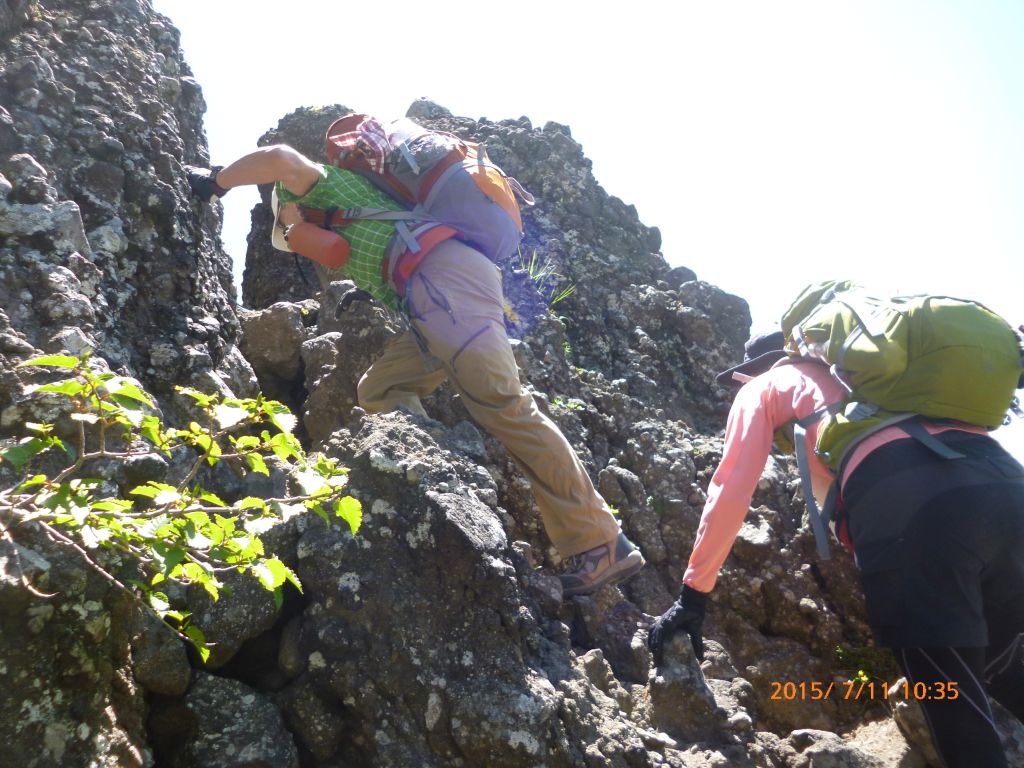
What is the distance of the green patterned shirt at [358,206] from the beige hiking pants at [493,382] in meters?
0.28

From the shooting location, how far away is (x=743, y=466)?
12.9 feet

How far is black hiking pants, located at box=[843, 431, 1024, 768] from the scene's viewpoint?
9.52 ft

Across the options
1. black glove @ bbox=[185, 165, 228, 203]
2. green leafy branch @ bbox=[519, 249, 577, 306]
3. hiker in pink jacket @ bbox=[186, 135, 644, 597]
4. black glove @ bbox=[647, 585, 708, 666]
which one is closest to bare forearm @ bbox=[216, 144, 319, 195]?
hiker in pink jacket @ bbox=[186, 135, 644, 597]

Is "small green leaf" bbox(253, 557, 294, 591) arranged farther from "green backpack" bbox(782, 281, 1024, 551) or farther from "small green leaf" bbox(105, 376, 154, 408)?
"green backpack" bbox(782, 281, 1024, 551)

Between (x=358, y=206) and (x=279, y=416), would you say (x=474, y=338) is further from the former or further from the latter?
(x=279, y=416)

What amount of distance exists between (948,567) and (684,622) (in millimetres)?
1460

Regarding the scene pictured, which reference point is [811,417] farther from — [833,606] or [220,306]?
[220,306]

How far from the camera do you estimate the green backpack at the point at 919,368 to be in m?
3.25

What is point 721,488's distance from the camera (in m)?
3.96

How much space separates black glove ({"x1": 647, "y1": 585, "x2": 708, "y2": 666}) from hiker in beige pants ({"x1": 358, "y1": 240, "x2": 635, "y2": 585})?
49cm

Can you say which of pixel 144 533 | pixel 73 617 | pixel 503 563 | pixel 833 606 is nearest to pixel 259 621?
pixel 73 617

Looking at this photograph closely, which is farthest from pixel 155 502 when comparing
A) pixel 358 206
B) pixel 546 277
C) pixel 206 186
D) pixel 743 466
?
pixel 546 277

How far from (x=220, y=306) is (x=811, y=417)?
13.1 feet

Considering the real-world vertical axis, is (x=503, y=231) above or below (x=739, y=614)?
above
